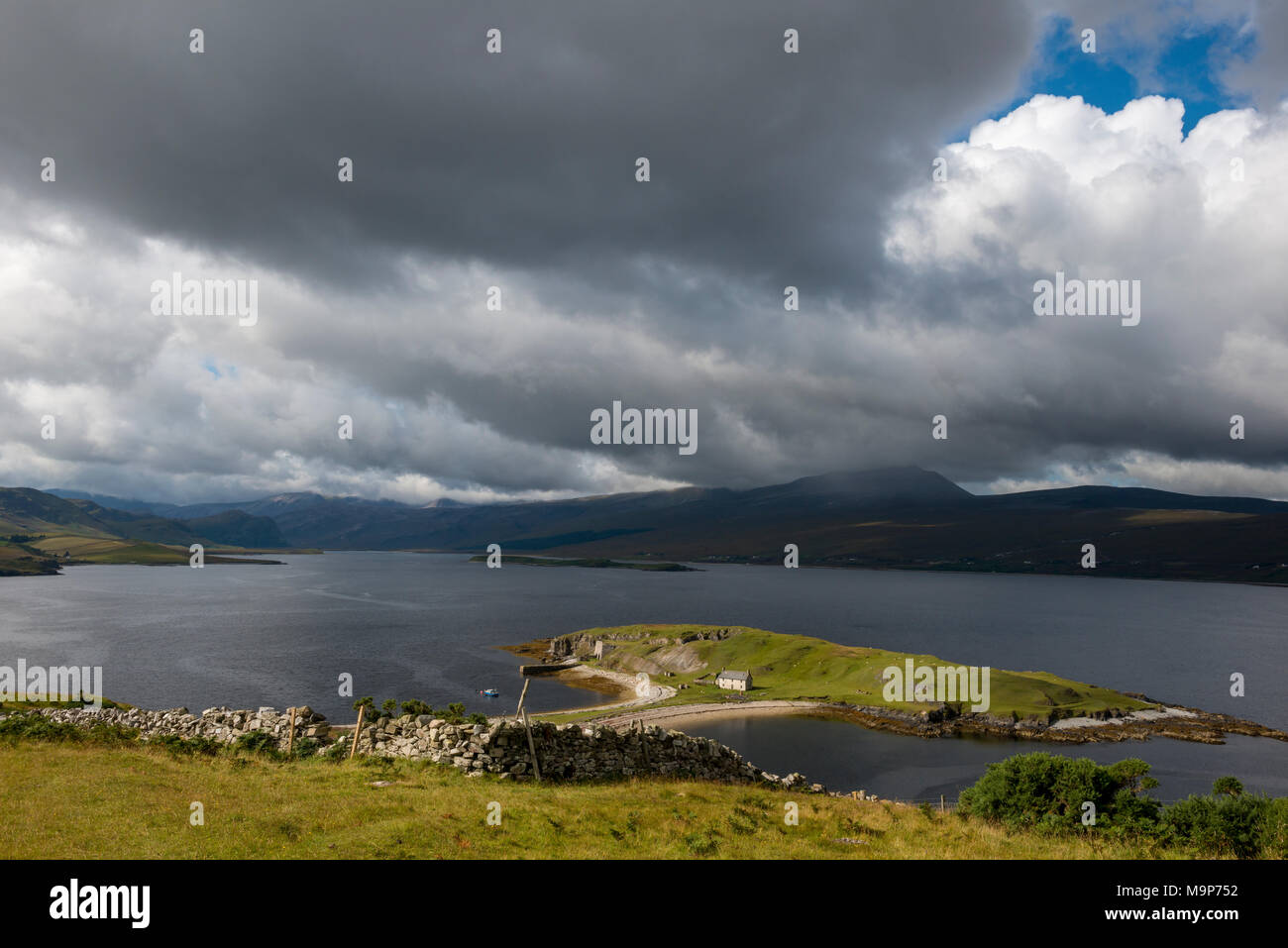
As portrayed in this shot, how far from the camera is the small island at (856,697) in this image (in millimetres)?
99312

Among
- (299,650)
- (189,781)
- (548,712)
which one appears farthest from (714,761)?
(299,650)

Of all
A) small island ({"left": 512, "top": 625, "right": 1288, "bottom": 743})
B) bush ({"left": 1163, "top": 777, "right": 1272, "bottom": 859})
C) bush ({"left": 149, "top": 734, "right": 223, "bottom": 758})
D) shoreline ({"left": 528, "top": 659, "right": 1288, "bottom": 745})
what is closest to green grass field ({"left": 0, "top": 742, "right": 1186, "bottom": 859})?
bush ({"left": 149, "top": 734, "right": 223, "bottom": 758})

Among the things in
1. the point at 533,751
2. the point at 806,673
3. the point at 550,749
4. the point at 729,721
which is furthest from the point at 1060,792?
the point at 806,673

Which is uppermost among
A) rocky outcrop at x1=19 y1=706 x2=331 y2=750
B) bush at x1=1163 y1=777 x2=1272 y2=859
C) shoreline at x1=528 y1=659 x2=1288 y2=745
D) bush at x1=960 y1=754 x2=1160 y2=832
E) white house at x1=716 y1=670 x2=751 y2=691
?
rocky outcrop at x1=19 y1=706 x2=331 y2=750

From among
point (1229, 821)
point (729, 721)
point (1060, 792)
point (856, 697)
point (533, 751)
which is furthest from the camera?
point (856, 697)

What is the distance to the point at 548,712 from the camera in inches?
4021

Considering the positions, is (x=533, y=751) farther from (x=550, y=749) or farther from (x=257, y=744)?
(x=257, y=744)

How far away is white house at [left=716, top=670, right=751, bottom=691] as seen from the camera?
381ft

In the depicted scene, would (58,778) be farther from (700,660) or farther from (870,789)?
(700,660)

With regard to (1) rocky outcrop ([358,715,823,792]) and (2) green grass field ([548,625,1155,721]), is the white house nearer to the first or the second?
(2) green grass field ([548,625,1155,721])

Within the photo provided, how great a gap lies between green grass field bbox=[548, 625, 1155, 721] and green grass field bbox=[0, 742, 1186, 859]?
73982mm

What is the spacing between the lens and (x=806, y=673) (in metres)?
124

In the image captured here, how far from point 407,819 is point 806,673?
4524 inches
